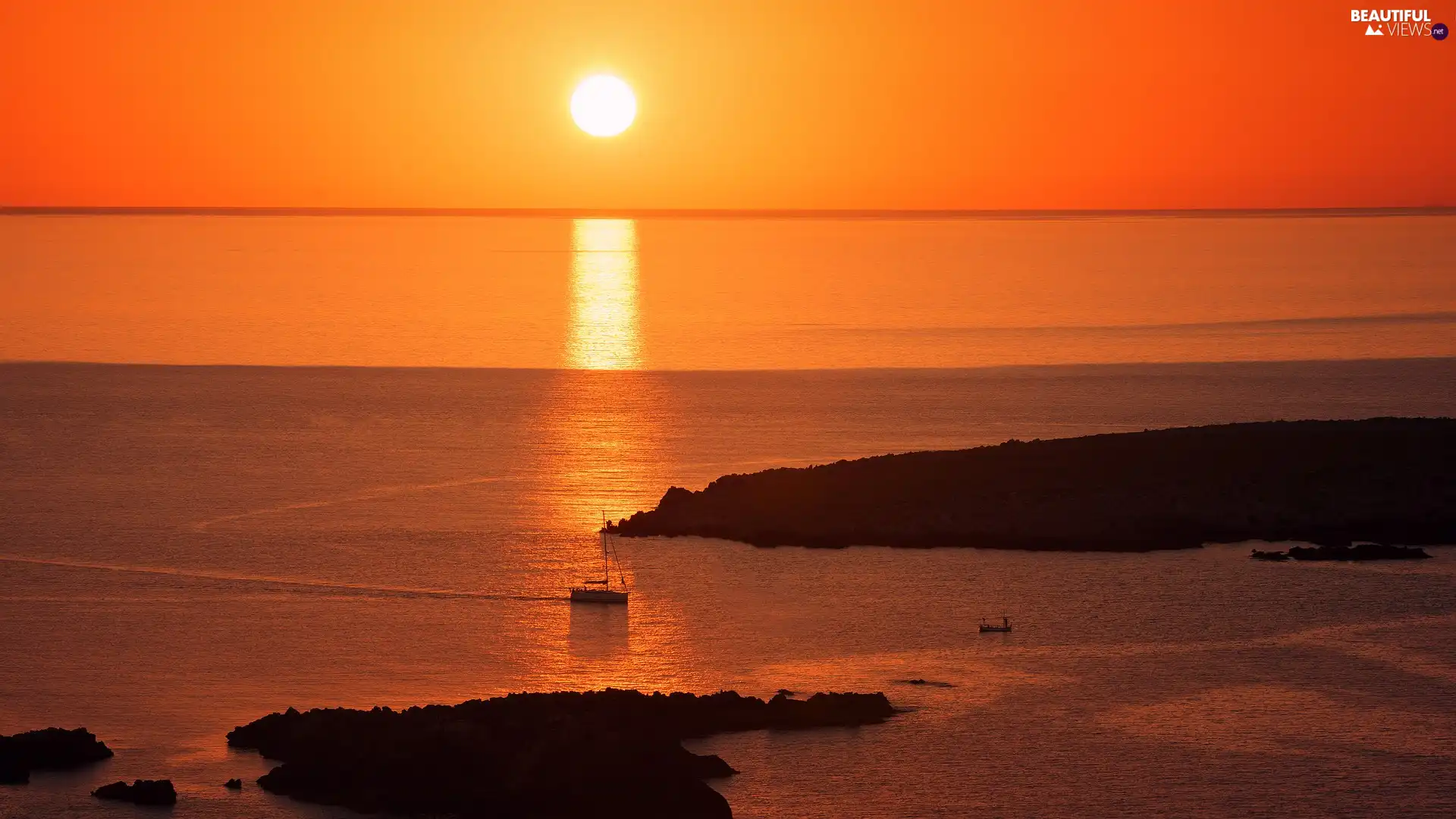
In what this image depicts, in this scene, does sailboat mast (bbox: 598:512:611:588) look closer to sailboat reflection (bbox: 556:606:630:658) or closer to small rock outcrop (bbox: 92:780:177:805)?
sailboat reflection (bbox: 556:606:630:658)

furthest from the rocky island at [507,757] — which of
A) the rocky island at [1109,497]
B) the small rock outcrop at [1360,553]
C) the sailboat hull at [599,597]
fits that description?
the small rock outcrop at [1360,553]

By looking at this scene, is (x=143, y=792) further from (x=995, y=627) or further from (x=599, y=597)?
(x=995, y=627)

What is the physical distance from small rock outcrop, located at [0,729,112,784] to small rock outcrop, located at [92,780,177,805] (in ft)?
4.84

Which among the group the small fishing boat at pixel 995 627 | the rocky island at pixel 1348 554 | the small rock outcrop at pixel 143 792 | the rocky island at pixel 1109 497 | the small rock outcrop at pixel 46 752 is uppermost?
the rocky island at pixel 1109 497

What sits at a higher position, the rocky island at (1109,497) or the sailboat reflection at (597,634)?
the rocky island at (1109,497)

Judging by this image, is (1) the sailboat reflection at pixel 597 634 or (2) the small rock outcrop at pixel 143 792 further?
(1) the sailboat reflection at pixel 597 634

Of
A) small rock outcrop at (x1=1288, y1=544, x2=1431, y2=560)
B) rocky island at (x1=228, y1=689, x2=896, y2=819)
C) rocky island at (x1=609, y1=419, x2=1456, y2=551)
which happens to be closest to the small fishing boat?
rocky island at (x1=609, y1=419, x2=1456, y2=551)

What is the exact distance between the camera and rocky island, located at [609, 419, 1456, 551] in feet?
184

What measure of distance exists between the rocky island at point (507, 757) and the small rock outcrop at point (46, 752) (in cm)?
258

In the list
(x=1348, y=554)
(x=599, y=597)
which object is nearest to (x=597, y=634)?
(x=599, y=597)

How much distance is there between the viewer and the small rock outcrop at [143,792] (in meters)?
32.6

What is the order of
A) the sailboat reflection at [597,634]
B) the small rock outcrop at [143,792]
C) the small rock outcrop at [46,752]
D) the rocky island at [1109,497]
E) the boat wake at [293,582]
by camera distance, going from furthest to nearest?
1. the rocky island at [1109,497]
2. the boat wake at [293,582]
3. the sailboat reflection at [597,634]
4. the small rock outcrop at [46,752]
5. the small rock outcrop at [143,792]

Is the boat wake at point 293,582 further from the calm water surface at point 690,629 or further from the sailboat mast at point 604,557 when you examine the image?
the sailboat mast at point 604,557

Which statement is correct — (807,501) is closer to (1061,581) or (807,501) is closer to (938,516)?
(938,516)
